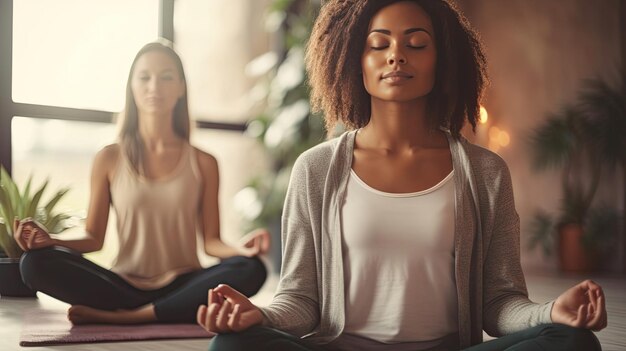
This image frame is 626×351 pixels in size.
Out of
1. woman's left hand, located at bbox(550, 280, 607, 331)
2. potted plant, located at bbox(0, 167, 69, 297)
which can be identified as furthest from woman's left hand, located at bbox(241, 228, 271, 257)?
potted plant, located at bbox(0, 167, 69, 297)

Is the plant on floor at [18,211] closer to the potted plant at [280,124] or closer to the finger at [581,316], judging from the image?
the potted plant at [280,124]

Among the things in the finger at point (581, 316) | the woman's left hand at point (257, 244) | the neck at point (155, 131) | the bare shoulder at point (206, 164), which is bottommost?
the woman's left hand at point (257, 244)

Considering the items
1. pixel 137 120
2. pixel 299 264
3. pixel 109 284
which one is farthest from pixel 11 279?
pixel 299 264

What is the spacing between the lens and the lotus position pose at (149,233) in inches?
108

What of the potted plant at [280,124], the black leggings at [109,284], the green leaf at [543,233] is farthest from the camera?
the green leaf at [543,233]

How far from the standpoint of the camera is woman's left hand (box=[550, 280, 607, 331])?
1325 millimetres

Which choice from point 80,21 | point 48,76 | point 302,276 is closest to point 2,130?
point 48,76

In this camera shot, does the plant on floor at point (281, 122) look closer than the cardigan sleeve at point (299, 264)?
No

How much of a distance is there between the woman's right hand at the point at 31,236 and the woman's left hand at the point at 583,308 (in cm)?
179

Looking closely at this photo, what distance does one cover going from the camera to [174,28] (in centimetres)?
549

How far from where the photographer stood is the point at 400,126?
1.64m

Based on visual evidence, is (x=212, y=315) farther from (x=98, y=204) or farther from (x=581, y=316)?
(x=98, y=204)

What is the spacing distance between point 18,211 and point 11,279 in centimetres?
35

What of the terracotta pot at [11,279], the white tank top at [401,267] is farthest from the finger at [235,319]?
the terracotta pot at [11,279]
